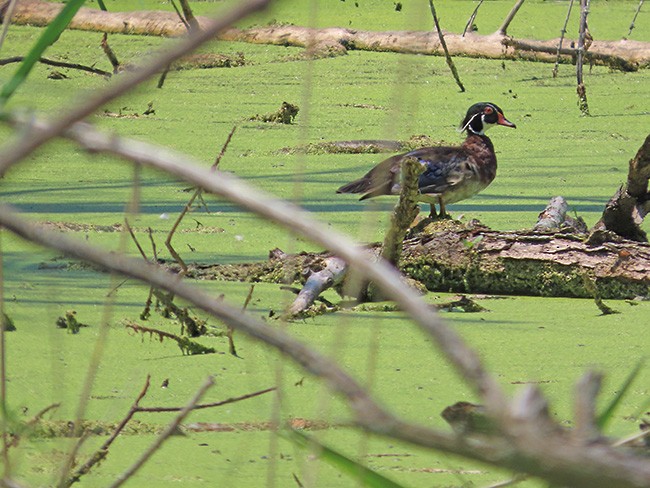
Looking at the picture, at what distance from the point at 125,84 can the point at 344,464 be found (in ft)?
1.14

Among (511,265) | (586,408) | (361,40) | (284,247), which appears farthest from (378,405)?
(361,40)

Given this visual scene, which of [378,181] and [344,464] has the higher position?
[378,181]

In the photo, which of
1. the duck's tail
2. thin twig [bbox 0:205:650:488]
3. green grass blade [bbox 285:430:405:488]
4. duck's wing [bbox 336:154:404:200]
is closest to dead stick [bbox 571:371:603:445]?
thin twig [bbox 0:205:650:488]

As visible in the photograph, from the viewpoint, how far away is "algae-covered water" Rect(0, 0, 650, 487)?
2020 mm

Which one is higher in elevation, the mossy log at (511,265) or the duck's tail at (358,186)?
the duck's tail at (358,186)

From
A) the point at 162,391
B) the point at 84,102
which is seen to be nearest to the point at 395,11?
the point at 162,391

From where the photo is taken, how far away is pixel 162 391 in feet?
8.02

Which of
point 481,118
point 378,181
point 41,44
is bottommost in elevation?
point 41,44

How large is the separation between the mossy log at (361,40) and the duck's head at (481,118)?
2.89m

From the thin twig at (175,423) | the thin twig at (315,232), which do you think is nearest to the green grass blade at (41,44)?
the thin twig at (315,232)

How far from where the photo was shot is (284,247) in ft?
12.7

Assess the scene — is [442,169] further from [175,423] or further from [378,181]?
[175,423]

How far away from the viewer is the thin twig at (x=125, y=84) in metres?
0.50

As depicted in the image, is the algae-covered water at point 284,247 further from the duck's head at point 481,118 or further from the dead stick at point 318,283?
the duck's head at point 481,118
